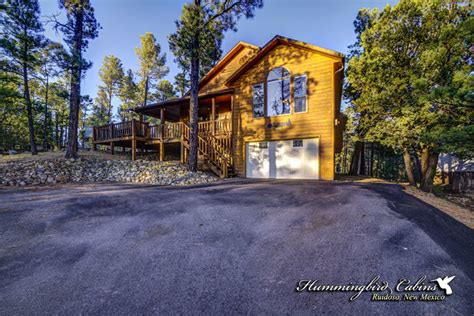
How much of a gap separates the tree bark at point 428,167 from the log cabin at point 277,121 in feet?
15.3

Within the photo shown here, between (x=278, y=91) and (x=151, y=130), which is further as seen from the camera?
(x=151, y=130)

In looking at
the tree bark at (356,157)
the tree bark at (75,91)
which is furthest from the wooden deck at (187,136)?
the tree bark at (356,157)

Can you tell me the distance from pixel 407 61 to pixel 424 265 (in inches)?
415

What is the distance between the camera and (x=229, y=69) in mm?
14438

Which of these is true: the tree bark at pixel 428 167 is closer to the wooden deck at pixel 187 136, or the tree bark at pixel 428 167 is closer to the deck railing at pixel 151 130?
the wooden deck at pixel 187 136

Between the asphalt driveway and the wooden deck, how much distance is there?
6302mm

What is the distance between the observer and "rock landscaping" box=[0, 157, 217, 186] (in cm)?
802

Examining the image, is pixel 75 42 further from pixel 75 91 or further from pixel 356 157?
pixel 356 157

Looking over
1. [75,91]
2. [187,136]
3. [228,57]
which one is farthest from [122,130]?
[228,57]

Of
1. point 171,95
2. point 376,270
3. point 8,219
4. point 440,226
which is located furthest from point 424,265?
point 171,95

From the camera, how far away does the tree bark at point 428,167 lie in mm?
9844

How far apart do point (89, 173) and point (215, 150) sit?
20.3 feet

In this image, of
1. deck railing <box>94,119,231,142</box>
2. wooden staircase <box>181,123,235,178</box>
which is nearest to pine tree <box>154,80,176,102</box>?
deck railing <box>94,119,231,142</box>

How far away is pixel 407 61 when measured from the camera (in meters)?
8.91
